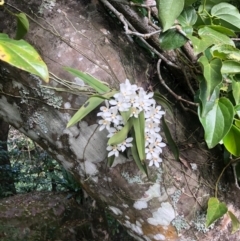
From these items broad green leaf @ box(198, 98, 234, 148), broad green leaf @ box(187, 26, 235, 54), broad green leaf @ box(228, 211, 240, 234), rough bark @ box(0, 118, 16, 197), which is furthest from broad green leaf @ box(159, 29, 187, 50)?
rough bark @ box(0, 118, 16, 197)

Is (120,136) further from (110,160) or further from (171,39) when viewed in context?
Result: (171,39)

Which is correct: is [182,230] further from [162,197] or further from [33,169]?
[33,169]

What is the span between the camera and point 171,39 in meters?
0.72

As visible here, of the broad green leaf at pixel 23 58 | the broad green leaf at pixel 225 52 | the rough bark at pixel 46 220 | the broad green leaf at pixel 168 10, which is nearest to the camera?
the broad green leaf at pixel 23 58

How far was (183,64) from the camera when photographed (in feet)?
2.71

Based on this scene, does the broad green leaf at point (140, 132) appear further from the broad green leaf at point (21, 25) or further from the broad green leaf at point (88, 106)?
the broad green leaf at point (21, 25)

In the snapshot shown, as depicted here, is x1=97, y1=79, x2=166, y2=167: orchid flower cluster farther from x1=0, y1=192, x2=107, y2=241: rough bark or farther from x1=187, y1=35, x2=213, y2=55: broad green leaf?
x1=0, y1=192, x2=107, y2=241: rough bark

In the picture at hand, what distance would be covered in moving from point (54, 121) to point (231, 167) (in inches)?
16.6

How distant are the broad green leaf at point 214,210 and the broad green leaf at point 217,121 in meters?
0.14

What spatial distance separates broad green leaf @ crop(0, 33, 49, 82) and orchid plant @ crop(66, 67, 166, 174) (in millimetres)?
150

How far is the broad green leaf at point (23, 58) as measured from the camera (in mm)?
489

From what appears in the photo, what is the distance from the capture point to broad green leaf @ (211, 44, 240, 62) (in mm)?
721

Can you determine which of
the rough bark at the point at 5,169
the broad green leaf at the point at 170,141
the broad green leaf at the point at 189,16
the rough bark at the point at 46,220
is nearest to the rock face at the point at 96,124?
the broad green leaf at the point at 170,141

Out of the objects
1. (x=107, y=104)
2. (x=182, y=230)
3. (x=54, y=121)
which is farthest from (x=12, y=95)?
(x=182, y=230)
